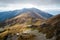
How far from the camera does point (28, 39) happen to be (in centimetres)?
14812

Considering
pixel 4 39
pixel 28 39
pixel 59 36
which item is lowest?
pixel 4 39

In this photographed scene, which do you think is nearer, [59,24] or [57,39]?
[57,39]

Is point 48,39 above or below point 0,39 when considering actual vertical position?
above

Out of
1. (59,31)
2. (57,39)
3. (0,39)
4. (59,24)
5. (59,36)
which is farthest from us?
(0,39)

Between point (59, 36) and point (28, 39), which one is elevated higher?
point (59, 36)

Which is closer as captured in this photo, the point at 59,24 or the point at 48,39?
the point at 48,39

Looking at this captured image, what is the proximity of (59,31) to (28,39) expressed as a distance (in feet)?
105

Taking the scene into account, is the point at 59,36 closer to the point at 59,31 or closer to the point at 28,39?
the point at 59,31

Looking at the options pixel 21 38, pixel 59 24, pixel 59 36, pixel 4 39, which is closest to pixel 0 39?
pixel 4 39

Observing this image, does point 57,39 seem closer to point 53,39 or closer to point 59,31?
point 53,39

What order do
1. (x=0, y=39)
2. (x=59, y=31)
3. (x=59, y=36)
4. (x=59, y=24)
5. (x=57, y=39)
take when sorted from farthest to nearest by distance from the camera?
(x=0, y=39) → (x=59, y=24) → (x=59, y=31) → (x=59, y=36) → (x=57, y=39)

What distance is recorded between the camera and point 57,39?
405 ft

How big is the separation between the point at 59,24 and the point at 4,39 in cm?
7659

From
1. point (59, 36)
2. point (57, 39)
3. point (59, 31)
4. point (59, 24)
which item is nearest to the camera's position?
point (57, 39)
